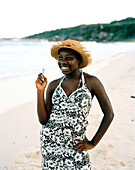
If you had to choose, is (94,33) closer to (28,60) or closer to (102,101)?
(28,60)

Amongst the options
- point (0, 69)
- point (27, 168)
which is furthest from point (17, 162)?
point (0, 69)

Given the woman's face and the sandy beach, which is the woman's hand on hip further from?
the sandy beach

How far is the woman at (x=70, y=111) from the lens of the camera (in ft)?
6.06

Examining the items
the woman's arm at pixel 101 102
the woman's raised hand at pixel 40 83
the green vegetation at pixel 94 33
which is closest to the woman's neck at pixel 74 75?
the woman's arm at pixel 101 102

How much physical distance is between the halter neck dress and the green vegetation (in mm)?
100324

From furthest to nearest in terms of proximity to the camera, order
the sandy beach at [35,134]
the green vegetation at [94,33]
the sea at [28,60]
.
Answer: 1. the green vegetation at [94,33]
2. the sea at [28,60]
3. the sandy beach at [35,134]

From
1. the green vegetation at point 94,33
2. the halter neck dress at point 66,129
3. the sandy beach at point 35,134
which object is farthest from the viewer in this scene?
the green vegetation at point 94,33

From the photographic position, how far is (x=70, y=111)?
184 cm

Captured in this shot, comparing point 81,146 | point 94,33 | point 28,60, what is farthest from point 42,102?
point 94,33

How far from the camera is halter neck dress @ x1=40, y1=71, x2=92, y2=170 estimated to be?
1.84 metres

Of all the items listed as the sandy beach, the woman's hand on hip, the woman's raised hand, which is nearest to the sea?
the woman's raised hand

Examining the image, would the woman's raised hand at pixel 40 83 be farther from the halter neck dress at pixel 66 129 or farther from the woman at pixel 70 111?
the halter neck dress at pixel 66 129

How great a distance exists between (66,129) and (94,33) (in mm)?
113298

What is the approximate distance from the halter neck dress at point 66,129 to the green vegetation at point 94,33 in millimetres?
100324
